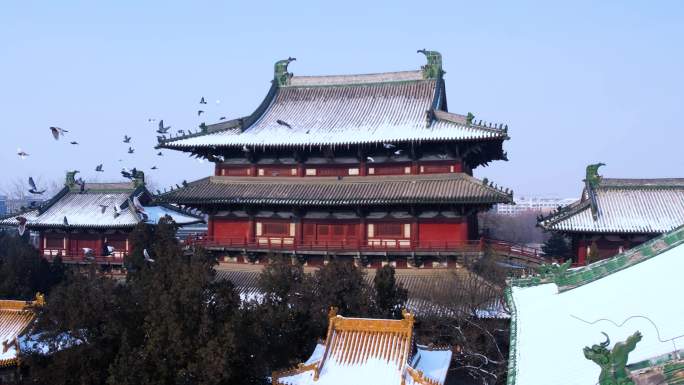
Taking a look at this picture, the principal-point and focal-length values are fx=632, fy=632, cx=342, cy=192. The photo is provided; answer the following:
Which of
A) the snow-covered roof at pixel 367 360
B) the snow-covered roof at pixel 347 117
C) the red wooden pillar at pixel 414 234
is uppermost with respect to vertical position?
the snow-covered roof at pixel 347 117

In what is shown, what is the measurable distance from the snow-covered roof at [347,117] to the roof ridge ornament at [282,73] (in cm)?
15

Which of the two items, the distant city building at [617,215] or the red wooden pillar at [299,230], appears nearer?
the red wooden pillar at [299,230]

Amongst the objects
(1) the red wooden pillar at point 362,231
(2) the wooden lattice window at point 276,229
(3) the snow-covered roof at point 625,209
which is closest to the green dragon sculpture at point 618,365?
(1) the red wooden pillar at point 362,231

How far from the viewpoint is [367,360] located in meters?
16.5

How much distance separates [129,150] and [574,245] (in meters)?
20.9

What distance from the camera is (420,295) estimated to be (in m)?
24.8

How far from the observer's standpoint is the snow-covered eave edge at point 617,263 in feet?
30.9

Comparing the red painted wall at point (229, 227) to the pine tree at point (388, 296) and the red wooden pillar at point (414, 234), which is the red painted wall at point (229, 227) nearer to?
the red wooden pillar at point (414, 234)

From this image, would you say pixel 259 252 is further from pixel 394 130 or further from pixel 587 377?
pixel 587 377

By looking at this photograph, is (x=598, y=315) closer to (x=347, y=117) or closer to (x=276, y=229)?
(x=276, y=229)

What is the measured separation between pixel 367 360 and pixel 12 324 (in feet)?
39.0

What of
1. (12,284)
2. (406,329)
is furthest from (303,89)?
(406,329)

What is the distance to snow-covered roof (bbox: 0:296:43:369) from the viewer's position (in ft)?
61.5

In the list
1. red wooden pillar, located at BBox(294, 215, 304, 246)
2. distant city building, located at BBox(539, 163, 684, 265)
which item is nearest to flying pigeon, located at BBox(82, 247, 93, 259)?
red wooden pillar, located at BBox(294, 215, 304, 246)
